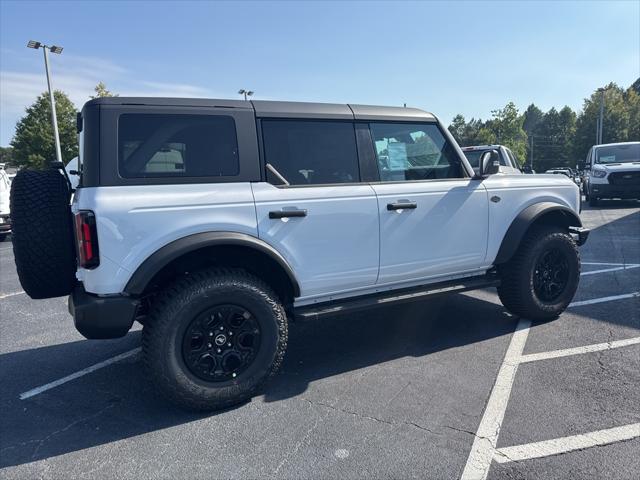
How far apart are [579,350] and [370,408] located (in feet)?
6.46

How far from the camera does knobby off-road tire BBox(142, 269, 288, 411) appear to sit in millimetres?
2938

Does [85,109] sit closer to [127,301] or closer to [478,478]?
[127,301]

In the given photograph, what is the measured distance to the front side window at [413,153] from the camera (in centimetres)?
387

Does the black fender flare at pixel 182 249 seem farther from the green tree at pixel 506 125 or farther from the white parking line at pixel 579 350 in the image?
A: the green tree at pixel 506 125

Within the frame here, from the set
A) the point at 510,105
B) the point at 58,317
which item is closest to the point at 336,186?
the point at 58,317

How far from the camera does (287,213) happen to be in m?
3.25

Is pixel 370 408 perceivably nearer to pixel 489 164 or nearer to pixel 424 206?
pixel 424 206

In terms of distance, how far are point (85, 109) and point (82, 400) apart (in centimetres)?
200

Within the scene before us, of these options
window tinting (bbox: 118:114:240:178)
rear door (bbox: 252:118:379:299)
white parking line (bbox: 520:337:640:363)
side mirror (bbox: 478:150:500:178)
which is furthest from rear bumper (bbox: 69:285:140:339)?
side mirror (bbox: 478:150:500:178)

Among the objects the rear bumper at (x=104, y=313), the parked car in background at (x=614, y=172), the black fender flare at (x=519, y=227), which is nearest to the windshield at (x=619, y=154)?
the parked car in background at (x=614, y=172)

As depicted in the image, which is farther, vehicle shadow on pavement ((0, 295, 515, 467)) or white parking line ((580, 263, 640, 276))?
white parking line ((580, 263, 640, 276))

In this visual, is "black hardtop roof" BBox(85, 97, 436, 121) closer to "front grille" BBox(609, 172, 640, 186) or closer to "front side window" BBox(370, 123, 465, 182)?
"front side window" BBox(370, 123, 465, 182)

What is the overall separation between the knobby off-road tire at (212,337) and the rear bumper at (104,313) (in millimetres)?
152

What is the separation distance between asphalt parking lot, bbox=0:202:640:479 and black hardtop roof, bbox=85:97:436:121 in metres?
1.97
